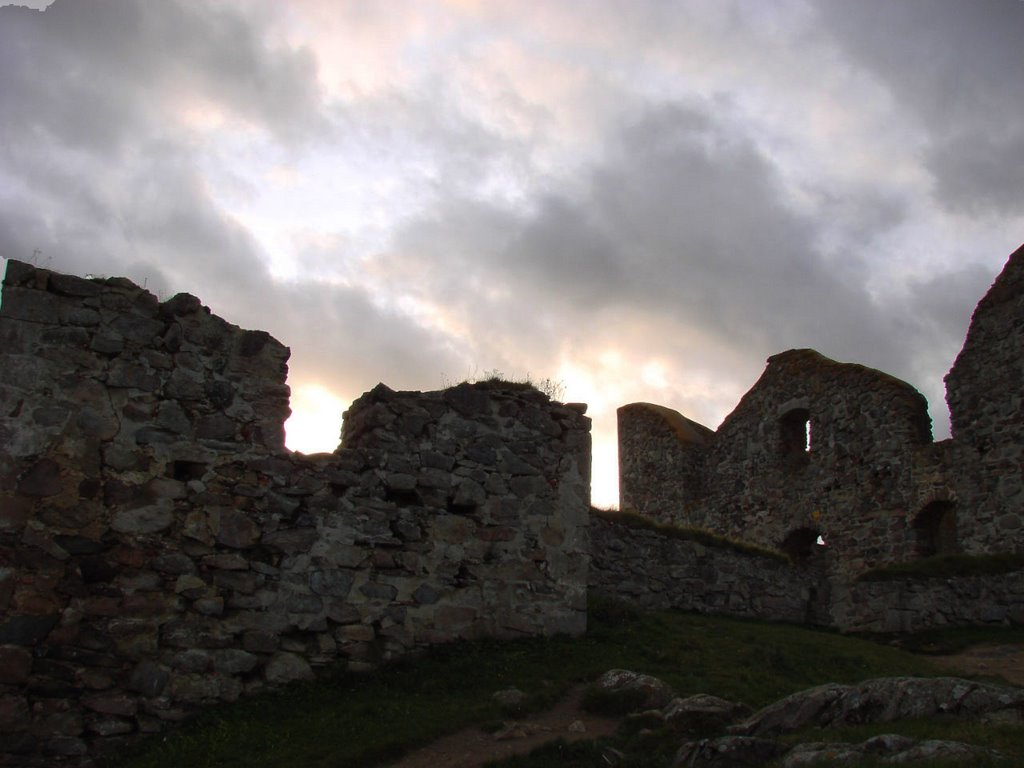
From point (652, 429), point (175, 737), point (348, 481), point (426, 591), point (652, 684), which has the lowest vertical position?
point (175, 737)

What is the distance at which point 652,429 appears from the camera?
27859 millimetres

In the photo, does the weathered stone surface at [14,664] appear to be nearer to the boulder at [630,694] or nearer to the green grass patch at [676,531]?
the boulder at [630,694]

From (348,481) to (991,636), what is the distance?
1065 centimetres

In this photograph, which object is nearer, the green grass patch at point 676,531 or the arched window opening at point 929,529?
the green grass patch at point 676,531

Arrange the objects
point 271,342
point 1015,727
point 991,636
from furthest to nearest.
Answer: point 991,636, point 271,342, point 1015,727

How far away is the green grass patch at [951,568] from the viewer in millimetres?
15805

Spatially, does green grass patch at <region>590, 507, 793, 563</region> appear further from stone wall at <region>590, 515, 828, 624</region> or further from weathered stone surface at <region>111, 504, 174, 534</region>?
weathered stone surface at <region>111, 504, 174, 534</region>

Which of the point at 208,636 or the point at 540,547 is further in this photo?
the point at 540,547

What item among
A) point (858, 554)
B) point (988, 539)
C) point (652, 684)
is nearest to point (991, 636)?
point (988, 539)

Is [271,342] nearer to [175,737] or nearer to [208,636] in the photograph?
[208,636]

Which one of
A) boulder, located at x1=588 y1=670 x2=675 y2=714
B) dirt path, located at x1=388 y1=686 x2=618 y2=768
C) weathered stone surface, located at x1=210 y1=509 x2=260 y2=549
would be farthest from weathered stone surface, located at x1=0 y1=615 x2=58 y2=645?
boulder, located at x1=588 y1=670 x2=675 y2=714

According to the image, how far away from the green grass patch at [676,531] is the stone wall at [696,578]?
55mm

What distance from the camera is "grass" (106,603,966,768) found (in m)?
8.07

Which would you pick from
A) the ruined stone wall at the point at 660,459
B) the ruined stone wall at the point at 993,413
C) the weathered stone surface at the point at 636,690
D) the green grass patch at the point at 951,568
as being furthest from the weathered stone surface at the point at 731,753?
the ruined stone wall at the point at 660,459
